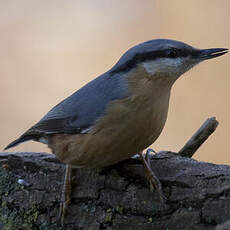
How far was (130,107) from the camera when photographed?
2.59 m

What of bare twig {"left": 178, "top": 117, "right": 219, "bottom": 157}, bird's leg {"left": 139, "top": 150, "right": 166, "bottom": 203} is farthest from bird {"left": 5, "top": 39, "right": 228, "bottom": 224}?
bare twig {"left": 178, "top": 117, "right": 219, "bottom": 157}

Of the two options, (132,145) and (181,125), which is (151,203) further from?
(181,125)

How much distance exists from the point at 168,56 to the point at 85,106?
586mm

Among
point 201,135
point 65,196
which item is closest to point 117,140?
point 65,196

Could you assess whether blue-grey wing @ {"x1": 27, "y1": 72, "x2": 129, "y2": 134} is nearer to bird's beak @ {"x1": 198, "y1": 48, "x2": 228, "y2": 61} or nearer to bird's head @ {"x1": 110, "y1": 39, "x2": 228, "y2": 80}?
bird's head @ {"x1": 110, "y1": 39, "x2": 228, "y2": 80}

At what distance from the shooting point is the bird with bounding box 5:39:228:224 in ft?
8.48

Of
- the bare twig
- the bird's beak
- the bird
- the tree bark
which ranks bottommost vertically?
the tree bark

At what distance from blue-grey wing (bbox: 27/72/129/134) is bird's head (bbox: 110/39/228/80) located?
0.17 m

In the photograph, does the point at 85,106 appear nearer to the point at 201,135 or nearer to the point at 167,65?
the point at 167,65

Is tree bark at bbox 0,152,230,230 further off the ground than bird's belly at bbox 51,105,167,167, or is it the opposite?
bird's belly at bbox 51,105,167,167

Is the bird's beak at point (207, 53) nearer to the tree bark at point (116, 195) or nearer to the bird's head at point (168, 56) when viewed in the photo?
the bird's head at point (168, 56)

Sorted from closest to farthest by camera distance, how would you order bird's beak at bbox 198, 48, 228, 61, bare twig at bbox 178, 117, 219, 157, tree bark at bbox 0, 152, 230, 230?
tree bark at bbox 0, 152, 230, 230 → bird's beak at bbox 198, 48, 228, 61 → bare twig at bbox 178, 117, 219, 157

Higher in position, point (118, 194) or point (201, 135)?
point (201, 135)

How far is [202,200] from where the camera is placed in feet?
8.20
